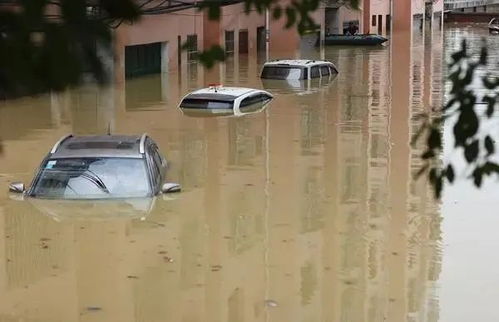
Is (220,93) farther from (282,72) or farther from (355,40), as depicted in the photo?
(355,40)

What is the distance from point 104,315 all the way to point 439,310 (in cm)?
347

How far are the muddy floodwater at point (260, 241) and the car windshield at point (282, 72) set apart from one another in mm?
13175

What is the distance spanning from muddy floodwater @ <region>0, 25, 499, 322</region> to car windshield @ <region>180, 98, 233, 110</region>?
3732 mm

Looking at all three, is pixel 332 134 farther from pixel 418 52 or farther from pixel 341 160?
pixel 418 52

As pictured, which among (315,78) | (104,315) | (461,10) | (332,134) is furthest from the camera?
(461,10)

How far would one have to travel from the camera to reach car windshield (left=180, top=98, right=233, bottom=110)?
1013 inches

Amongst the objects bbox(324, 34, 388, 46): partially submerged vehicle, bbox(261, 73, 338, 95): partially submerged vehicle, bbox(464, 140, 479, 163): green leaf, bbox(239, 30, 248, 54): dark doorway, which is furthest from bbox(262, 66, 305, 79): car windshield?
bbox(464, 140, 479, 163): green leaf

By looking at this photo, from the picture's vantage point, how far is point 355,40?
185 ft

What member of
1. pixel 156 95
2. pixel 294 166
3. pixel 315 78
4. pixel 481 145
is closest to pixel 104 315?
pixel 481 145

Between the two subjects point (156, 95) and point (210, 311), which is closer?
point (210, 311)

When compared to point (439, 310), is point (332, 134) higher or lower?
higher

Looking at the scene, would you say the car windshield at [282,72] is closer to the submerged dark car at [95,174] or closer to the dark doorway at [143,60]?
the dark doorway at [143,60]

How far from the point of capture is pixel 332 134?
886 inches

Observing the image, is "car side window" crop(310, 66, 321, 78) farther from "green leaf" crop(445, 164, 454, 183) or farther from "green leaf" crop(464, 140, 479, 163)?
"green leaf" crop(464, 140, 479, 163)
